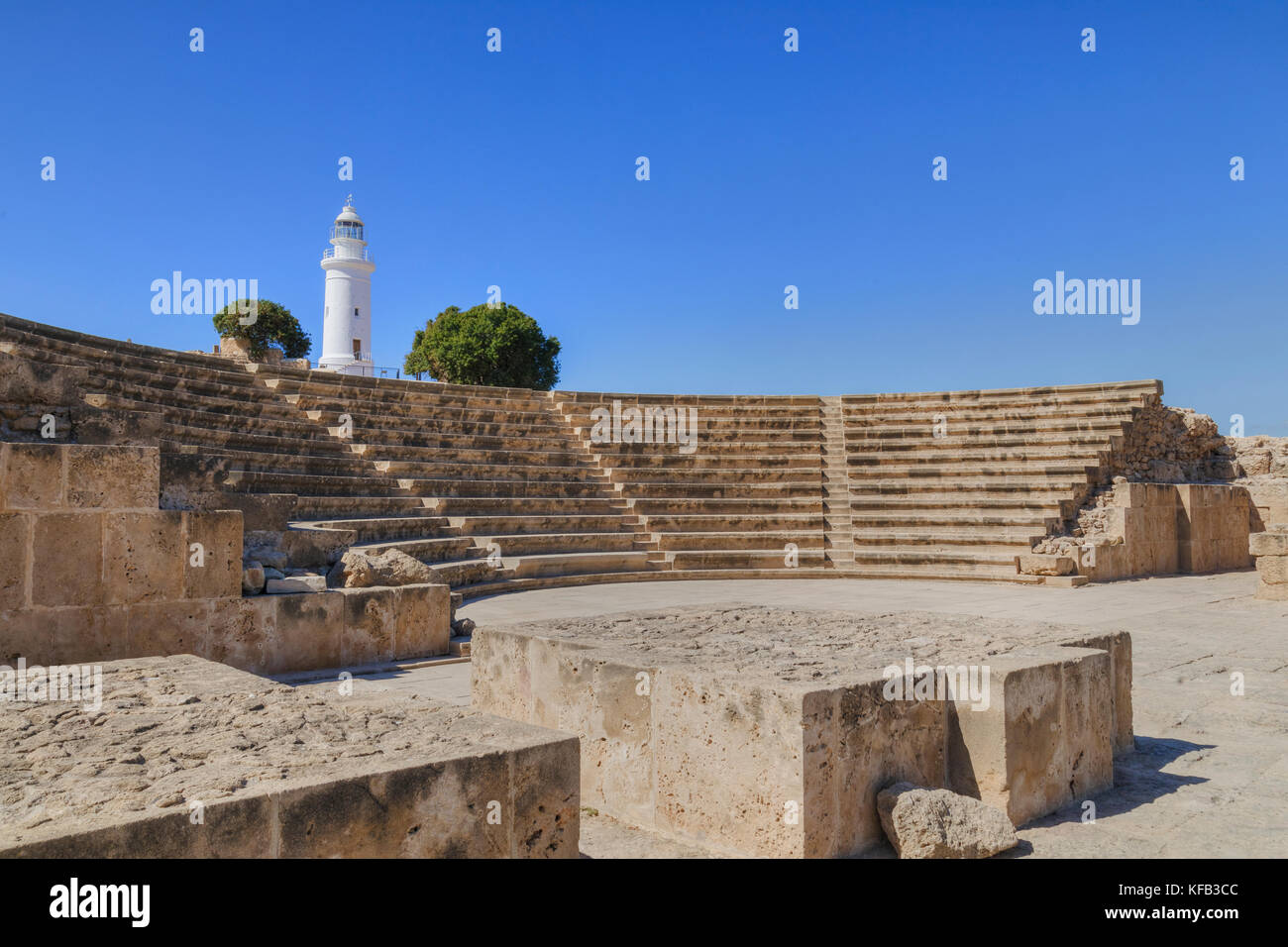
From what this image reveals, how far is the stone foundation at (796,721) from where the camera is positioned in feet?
10.00

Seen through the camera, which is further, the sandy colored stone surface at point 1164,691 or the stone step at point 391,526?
the stone step at point 391,526

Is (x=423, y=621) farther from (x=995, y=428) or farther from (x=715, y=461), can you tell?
(x=995, y=428)

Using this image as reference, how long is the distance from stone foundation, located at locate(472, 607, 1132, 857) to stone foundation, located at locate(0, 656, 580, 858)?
71 centimetres

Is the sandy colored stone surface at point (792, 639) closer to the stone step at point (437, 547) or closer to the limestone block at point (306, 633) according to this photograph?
the limestone block at point (306, 633)

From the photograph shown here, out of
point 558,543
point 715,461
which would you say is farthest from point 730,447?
point 558,543

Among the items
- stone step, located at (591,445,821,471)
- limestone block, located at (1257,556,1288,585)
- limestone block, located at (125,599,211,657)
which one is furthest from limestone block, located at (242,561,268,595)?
limestone block, located at (1257,556,1288,585)

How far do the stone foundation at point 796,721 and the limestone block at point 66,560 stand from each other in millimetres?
2345

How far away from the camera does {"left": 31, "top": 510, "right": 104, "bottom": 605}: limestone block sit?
4.94 meters

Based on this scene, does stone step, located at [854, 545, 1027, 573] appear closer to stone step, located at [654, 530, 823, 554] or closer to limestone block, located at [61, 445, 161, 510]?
stone step, located at [654, 530, 823, 554]

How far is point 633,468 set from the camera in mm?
14695

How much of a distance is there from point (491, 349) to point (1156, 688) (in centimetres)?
3417

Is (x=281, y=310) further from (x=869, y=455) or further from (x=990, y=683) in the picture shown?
(x=990, y=683)

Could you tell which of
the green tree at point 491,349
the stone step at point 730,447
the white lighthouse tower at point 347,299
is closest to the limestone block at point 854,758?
the stone step at point 730,447
